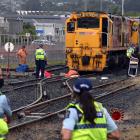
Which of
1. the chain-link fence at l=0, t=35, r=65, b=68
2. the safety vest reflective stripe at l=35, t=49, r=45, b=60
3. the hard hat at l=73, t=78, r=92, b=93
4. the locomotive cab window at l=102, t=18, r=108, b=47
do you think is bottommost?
the chain-link fence at l=0, t=35, r=65, b=68

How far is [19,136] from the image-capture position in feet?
42.0

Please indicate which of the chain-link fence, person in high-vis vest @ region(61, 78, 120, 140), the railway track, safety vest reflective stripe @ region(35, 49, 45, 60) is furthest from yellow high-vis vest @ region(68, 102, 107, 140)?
the chain-link fence

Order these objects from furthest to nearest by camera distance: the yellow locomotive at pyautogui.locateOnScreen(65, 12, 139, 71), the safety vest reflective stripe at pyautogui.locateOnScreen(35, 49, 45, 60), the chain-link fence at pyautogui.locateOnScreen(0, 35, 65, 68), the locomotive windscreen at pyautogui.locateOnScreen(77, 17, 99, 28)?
the chain-link fence at pyautogui.locateOnScreen(0, 35, 65, 68), the locomotive windscreen at pyautogui.locateOnScreen(77, 17, 99, 28), the yellow locomotive at pyautogui.locateOnScreen(65, 12, 139, 71), the safety vest reflective stripe at pyautogui.locateOnScreen(35, 49, 45, 60)

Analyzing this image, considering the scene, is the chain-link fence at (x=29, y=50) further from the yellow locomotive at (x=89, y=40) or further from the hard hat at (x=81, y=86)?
the hard hat at (x=81, y=86)

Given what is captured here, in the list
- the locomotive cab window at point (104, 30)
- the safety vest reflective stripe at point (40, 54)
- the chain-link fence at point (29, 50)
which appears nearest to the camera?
the safety vest reflective stripe at point (40, 54)

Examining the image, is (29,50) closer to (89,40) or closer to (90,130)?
(89,40)

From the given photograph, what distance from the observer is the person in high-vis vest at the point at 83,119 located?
590 centimetres

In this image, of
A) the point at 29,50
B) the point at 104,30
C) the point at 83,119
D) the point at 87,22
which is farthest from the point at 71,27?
the point at 83,119

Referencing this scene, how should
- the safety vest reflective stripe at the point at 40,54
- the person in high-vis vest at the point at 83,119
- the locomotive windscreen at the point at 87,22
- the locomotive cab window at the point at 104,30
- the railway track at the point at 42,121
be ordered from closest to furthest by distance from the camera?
the person in high-vis vest at the point at 83,119, the railway track at the point at 42,121, the safety vest reflective stripe at the point at 40,54, the locomotive cab window at the point at 104,30, the locomotive windscreen at the point at 87,22

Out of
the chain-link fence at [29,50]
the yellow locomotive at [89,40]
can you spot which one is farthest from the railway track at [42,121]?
the chain-link fence at [29,50]

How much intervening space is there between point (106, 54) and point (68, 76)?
3260mm

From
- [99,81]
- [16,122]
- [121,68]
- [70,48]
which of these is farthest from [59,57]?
[16,122]

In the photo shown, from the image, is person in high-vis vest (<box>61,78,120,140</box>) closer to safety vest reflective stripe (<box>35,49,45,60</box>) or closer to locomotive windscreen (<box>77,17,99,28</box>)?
safety vest reflective stripe (<box>35,49,45,60</box>)

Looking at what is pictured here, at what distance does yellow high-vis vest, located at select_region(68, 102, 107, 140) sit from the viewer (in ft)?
19.4
